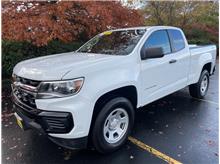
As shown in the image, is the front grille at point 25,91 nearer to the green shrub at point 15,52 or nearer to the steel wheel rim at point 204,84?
the green shrub at point 15,52

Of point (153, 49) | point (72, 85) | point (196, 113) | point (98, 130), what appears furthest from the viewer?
point (196, 113)

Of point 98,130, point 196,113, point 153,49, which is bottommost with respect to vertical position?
point 196,113

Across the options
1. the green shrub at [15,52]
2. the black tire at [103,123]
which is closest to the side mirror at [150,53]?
the black tire at [103,123]

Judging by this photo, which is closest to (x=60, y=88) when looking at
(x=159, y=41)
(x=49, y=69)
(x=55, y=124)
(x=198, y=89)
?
(x=49, y=69)

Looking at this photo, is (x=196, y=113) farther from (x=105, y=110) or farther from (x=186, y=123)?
(x=105, y=110)

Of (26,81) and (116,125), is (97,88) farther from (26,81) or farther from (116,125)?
(26,81)

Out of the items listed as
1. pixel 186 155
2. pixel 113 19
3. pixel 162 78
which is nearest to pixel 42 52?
pixel 113 19

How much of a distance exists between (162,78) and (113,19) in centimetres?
284

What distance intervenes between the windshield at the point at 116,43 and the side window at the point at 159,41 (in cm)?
18

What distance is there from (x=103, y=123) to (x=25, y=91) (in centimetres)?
112

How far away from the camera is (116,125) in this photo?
353 cm

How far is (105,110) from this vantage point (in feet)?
10.4

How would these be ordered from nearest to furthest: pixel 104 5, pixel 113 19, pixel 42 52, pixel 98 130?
pixel 98 130, pixel 104 5, pixel 113 19, pixel 42 52

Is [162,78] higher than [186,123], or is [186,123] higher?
[162,78]
